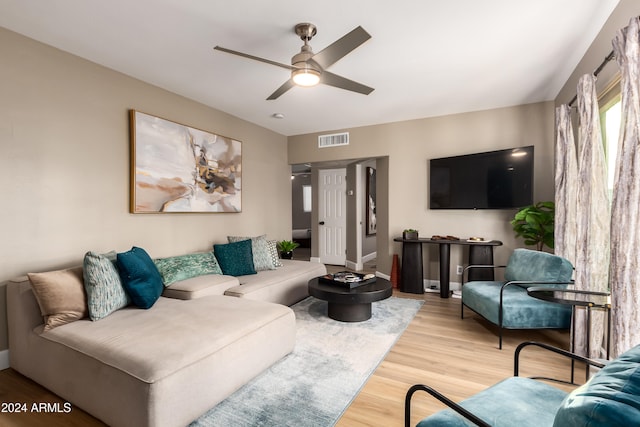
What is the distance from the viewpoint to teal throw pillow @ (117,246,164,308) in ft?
8.12

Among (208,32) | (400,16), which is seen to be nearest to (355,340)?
(400,16)

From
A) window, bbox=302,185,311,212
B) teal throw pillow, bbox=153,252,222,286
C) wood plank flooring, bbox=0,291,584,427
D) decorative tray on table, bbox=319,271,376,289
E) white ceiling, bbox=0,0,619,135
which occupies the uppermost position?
white ceiling, bbox=0,0,619,135

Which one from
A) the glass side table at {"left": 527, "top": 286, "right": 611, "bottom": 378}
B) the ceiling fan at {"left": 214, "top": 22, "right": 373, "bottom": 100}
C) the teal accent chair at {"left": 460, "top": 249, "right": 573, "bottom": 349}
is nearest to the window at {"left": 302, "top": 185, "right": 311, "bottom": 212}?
the teal accent chair at {"left": 460, "top": 249, "right": 573, "bottom": 349}

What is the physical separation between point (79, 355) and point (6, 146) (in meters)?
1.79

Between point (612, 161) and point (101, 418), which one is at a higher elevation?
point (612, 161)

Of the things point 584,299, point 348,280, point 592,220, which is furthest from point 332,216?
point 584,299

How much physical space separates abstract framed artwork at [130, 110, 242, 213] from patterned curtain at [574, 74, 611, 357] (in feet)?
13.0

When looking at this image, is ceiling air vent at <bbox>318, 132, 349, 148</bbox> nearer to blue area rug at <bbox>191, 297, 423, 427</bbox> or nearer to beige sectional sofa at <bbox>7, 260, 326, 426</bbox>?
blue area rug at <bbox>191, 297, 423, 427</bbox>

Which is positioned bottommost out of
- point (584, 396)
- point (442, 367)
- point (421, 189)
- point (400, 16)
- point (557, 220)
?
point (442, 367)

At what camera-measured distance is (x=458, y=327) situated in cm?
327

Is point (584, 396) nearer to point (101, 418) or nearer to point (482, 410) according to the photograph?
point (482, 410)

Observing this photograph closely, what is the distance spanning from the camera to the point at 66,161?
9.20 ft

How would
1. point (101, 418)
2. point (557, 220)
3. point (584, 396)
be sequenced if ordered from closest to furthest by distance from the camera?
point (584, 396)
point (101, 418)
point (557, 220)

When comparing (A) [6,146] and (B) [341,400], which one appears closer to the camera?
(B) [341,400]
